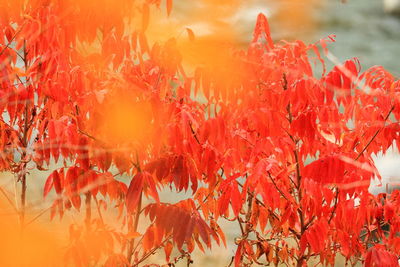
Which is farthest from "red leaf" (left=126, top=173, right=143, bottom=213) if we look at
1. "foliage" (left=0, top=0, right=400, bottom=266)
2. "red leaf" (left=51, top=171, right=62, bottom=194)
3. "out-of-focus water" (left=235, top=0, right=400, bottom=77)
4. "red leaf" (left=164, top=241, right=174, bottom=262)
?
"out-of-focus water" (left=235, top=0, right=400, bottom=77)

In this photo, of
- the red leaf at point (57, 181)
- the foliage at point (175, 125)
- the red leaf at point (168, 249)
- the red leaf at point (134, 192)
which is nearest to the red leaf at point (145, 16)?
the foliage at point (175, 125)

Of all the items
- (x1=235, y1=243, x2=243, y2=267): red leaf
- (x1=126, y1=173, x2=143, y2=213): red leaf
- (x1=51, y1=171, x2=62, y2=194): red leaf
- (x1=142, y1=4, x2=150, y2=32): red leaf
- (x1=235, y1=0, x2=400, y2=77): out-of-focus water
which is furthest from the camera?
(x1=235, y1=0, x2=400, y2=77): out-of-focus water

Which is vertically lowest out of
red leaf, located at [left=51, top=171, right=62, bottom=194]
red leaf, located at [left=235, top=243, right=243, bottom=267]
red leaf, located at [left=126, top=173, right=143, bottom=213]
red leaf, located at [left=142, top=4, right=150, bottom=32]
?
red leaf, located at [left=235, top=243, right=243, bottom=267]

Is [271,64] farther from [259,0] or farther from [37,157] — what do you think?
[259,0]

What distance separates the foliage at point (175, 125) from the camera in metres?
2.30

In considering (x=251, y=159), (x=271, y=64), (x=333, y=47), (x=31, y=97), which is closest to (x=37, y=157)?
(x=31, y=97)

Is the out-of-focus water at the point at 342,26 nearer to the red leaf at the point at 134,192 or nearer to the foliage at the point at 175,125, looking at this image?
the foliage at the point at 175,125

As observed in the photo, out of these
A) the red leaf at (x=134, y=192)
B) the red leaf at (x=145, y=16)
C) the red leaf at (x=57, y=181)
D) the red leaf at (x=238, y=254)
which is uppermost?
the red leaf at (x=145, y=16)

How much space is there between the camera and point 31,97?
110 inches

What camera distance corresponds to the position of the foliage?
230 centimetres

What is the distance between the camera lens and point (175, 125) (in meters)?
2.36

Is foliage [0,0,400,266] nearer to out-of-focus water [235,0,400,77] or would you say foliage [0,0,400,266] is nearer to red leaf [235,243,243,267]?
red leaf [235,243,243,267]

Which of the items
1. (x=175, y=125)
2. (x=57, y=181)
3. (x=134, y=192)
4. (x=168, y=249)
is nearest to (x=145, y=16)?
(x=175, y=125)

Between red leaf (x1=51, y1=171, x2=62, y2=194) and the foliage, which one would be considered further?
red leaf (x1=51, y1=171, x2=62, y2=194)
